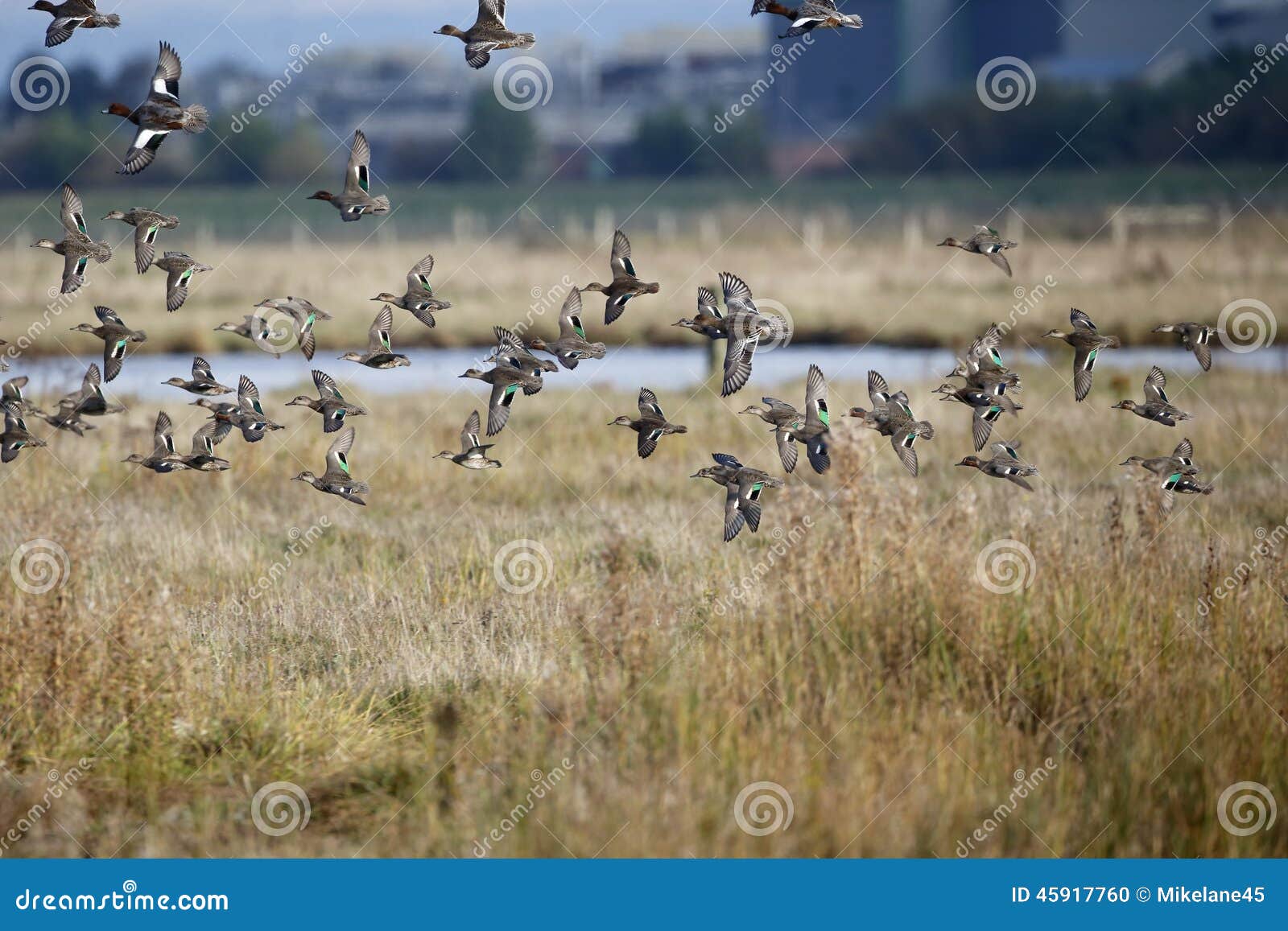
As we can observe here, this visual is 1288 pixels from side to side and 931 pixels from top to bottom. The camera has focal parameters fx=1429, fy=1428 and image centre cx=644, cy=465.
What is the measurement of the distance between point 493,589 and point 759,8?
14.2ft

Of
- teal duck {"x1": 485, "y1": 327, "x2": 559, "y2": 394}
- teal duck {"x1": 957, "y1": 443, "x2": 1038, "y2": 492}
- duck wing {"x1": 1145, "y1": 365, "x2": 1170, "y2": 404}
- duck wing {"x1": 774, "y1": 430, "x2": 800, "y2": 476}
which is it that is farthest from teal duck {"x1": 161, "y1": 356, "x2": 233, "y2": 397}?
duck wing {"x1": 1145, "y1": 365, "x2": 1170, "y2": 404}

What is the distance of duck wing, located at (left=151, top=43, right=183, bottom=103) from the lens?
306 inches

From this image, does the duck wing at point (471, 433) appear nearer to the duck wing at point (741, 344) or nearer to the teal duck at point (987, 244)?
the duck wing at point (741, 344)

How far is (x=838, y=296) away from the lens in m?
32.4

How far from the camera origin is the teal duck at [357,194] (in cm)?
795

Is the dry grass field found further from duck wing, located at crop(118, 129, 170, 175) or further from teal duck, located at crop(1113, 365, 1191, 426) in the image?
duck wing, located at crop(118, 129, 170, 175)

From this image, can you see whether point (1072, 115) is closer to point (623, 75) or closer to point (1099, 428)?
point (623, 75)

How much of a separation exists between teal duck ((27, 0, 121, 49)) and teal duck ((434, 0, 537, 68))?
1851 millimetres

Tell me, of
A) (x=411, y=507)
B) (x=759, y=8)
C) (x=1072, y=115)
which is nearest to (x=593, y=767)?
(x=759, y=8)

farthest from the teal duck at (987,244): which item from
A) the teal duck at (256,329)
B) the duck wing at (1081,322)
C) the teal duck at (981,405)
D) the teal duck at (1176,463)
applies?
the teal duck at (256,329)

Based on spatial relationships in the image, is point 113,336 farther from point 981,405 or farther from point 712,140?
point 712,140

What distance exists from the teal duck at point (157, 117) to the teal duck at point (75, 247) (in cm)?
53

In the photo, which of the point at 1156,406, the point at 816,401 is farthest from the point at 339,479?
the point at 1156,406

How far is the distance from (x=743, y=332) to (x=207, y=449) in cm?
332
